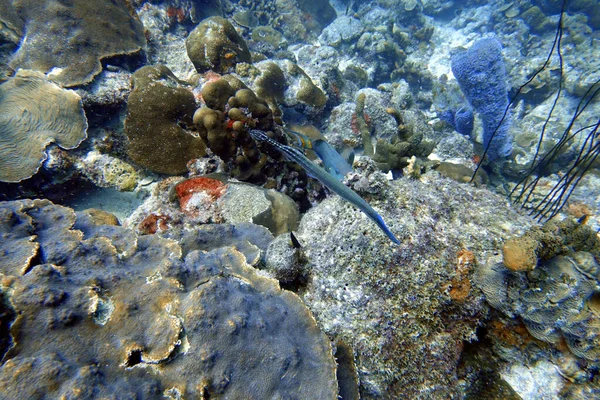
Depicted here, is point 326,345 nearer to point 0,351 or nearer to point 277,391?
point 277,391

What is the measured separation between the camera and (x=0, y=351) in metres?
1.51

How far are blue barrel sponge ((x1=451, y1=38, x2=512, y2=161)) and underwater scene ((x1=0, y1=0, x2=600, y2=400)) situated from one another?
0.21 feet

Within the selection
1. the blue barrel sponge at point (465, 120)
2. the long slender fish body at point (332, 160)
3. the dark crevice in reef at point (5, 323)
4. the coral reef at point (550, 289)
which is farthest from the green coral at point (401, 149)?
the dark crevice in reef at point (5, 323)

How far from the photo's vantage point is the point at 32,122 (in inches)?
170

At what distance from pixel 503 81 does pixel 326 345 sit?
25.4ft

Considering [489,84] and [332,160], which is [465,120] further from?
[332,160]

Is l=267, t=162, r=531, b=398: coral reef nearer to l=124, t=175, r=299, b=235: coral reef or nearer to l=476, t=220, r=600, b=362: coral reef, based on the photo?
l=476, t=220, r=600, b=362: coral reef

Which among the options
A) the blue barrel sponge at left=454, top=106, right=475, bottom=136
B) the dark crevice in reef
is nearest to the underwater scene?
the dark crevice in reef

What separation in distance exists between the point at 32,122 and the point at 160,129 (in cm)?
197

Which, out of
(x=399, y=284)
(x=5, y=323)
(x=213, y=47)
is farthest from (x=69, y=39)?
(x=399, y=284)

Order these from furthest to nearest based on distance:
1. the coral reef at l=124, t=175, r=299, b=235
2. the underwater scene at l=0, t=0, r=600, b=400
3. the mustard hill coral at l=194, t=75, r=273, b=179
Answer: the mustard hill coral at l=194, t=75, r=273, b=179
the coral reef at l=124, t=175, r=299, b=235
the underwater scene at l=0, t=0, r=600, b=400

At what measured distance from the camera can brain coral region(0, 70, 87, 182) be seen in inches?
160

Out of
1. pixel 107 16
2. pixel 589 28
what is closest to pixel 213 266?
pixel 107 16

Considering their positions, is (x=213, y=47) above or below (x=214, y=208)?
above
